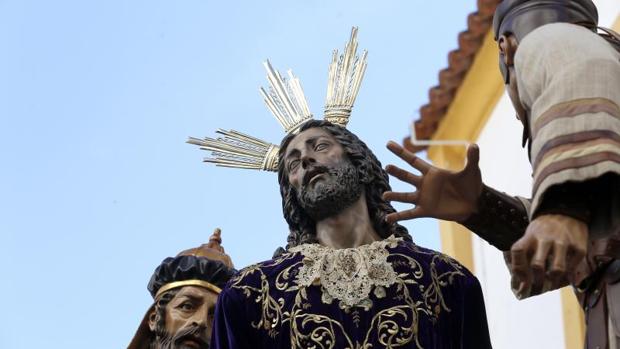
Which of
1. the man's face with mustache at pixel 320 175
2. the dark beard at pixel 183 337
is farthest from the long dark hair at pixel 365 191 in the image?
the dark beard at pixel 183 337

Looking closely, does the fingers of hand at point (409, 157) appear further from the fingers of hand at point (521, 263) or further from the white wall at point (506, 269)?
the white wall at point (506, 269)

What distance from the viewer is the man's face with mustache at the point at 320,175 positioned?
8.27 meters

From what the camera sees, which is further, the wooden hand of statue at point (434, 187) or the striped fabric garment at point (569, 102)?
the wooden hand of statue at point (434, 187)

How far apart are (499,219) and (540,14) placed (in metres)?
0.65

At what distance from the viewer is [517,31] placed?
7121mm

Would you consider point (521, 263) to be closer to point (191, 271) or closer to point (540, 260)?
point (540, 260)

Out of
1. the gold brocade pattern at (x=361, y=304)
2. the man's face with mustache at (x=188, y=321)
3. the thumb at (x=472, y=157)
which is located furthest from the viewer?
the man's face with mustache at (x=188, y=321)

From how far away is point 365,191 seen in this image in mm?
8430

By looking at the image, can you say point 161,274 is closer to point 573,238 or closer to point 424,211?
point 424,211

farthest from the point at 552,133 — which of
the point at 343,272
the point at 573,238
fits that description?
the point at 343,272

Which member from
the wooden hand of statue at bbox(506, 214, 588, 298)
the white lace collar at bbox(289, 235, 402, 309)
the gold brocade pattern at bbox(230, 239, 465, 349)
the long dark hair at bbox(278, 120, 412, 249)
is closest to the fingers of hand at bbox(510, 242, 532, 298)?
the wooden hand of statue at bbox(506, 214, 588, 298)

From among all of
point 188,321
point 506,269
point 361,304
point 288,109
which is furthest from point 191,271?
point 506,269

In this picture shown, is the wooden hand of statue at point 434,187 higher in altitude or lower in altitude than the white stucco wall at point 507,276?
lower

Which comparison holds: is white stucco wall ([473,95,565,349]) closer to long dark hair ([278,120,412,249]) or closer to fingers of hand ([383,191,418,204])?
long dark hair ([278,120,412,249])
